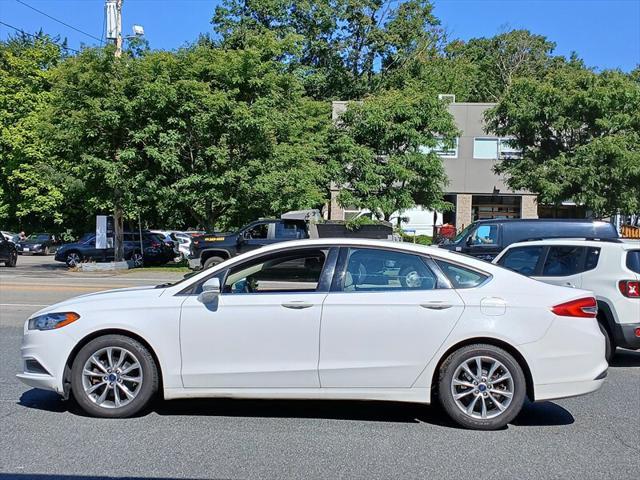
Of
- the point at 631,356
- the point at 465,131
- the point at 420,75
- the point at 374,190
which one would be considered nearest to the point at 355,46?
the point at 420,75

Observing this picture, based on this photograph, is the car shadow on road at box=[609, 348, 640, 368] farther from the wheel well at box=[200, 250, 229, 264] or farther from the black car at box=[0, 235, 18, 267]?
the black car at box=[0, 235, 18, 267]

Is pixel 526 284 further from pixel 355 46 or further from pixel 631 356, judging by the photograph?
pixel 355 46

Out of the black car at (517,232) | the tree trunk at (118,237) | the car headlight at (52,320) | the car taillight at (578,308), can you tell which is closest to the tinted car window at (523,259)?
the car taillight at (578,308)

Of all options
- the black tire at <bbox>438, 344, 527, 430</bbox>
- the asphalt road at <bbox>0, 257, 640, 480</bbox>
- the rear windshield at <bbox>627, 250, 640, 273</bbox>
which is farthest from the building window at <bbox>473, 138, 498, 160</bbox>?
the black tire at <bbox>438, 344, 527, 430</bbox>

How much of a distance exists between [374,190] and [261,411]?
894 inches

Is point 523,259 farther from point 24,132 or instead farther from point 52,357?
point 24,132

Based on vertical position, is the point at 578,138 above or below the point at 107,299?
above

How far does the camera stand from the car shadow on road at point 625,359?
8.83m

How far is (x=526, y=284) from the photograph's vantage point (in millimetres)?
5668

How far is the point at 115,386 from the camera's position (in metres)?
5.64

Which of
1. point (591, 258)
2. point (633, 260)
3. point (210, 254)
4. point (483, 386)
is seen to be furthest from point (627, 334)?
point (210, 254)

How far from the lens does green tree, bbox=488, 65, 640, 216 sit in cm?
2508

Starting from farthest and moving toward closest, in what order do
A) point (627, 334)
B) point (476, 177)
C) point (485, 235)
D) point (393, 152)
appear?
1. point (476, 177)
2. point (393, 152)
3. point (485, 235)
4. point (627, 334)

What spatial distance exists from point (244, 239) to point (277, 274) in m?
14.7
